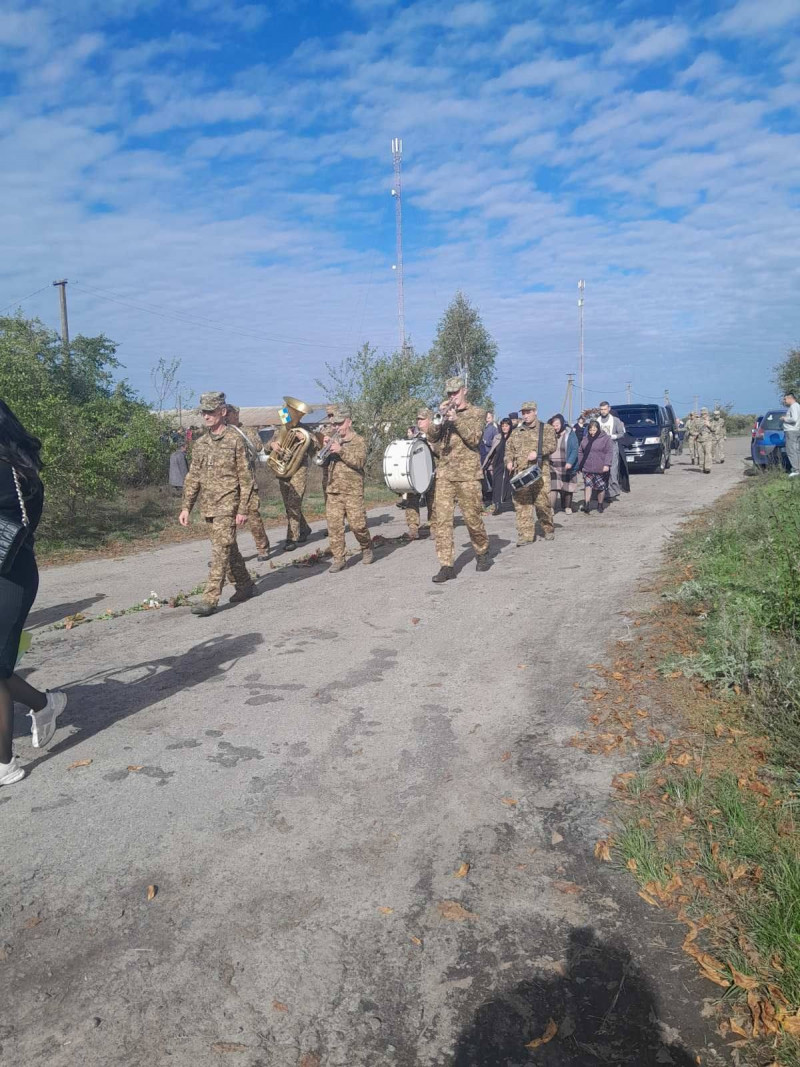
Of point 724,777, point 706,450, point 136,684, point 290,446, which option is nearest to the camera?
point 724,777

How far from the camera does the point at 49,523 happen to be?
1374 centimetres

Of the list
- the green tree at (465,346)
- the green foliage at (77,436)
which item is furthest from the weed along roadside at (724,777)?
the green tree at (465,346)

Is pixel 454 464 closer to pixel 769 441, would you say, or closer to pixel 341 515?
pixel 341 515

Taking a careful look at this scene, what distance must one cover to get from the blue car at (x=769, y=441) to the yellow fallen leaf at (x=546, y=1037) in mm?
19073

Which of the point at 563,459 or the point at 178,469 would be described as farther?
the point at 178,469

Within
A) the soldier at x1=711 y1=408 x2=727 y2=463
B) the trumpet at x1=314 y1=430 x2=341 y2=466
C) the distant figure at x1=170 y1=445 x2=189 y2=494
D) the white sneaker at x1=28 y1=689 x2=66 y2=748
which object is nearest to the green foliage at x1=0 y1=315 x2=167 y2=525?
the distant figure at x1=170 y1=445 x2=189 y2=494

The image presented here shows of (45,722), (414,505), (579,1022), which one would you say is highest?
(414,505)

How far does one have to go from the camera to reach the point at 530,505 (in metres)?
11.8

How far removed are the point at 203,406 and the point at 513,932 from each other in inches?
259

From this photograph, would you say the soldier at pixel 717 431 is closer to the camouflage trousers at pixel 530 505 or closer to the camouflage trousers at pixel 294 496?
the camouflage trousers at pixel 530 505

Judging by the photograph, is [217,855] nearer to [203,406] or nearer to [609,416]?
[203,406]

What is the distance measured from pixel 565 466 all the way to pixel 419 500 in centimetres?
431

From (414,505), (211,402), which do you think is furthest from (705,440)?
(211,402)

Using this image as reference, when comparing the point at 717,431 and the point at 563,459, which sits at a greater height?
the point at 717,431
